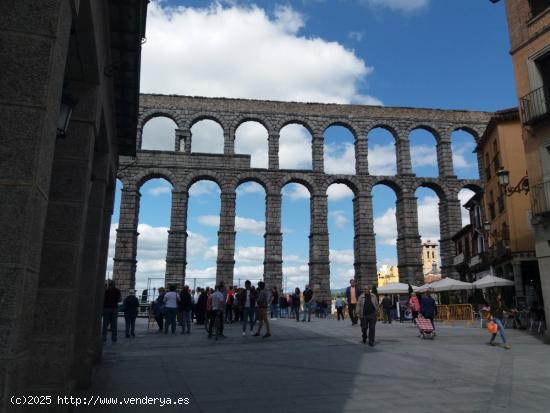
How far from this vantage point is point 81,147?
5.60 meters

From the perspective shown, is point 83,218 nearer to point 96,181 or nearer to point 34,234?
point 34,234

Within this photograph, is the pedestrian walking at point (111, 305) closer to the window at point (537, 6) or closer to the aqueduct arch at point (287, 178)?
Answer: the window at point (537, 6)

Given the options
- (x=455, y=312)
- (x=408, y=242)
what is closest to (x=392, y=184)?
(x=408, y=242)

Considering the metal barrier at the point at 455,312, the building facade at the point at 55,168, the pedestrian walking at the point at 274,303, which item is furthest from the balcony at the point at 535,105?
the pedestrian walking at the point at 274,303

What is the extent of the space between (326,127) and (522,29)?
24.0 meters

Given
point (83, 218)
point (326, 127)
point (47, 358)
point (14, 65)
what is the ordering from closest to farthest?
point (14, 65)
point (47, 358)
point (83, 218)
point (326, 127)

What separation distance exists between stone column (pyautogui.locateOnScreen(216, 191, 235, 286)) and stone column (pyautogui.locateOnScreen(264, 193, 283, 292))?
9.07 feet

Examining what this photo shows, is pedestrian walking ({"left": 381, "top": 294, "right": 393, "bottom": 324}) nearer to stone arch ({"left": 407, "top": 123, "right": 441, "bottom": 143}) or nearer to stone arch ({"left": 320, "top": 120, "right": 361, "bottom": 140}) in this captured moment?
stone arch ({"left": 320, "top": 120, "right": 361, "bottom": 140})

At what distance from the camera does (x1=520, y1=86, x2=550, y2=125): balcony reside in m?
14.3

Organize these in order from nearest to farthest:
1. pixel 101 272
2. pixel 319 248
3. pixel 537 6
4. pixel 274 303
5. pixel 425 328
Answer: pixel 101 272
pixel 425 328
pixel 537 6
pixel 274 303
pixel 319 248

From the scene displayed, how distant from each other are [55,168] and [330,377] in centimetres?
545

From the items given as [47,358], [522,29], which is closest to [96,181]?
[47,358]

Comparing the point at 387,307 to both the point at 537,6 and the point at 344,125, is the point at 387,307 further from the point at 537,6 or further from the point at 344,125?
the point at 344,125

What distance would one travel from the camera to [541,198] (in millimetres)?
14195
